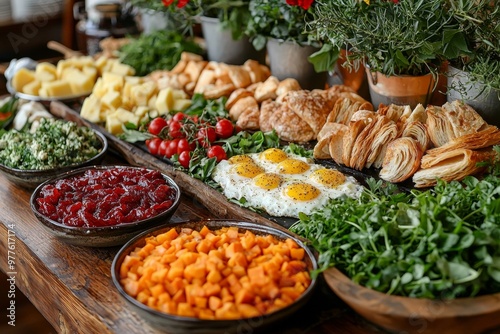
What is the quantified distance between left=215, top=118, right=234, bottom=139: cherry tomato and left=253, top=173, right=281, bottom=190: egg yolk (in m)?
0.60

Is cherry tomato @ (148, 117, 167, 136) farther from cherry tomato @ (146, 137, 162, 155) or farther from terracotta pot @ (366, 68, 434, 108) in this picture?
terracotta pot @ (366, 68, 434, 108)

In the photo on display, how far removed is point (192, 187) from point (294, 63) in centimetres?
117

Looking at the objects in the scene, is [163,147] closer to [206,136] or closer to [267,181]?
[206,136]

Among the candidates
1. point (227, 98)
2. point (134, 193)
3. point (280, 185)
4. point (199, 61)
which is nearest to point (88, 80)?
point (199, 61)

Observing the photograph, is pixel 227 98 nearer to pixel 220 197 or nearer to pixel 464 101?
pixel 220 197

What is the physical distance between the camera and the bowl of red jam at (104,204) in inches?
92.4

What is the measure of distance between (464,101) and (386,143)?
1.29 feet

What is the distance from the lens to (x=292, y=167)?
8.81 feet

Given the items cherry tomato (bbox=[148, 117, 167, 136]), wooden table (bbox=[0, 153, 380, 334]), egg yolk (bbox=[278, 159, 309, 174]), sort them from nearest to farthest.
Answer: wooden table (bbox=[0, 153, 380, 334]) < egg yolk (bbox=[278, 159, 309, 174]) < cherry tomato (bbox=[148, 117, 167, 136])

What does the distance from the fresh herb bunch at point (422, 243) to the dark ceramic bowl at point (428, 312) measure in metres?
0.04

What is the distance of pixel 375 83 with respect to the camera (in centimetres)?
301

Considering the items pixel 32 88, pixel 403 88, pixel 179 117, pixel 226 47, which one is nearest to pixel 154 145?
pixel 179 117

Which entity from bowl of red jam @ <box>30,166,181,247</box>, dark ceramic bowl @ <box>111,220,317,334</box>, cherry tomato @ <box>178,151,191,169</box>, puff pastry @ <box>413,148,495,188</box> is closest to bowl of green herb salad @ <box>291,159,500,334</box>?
dark ceramic bowl @ <box>111,220,317,334</box>

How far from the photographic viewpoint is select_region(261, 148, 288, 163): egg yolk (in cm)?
280
